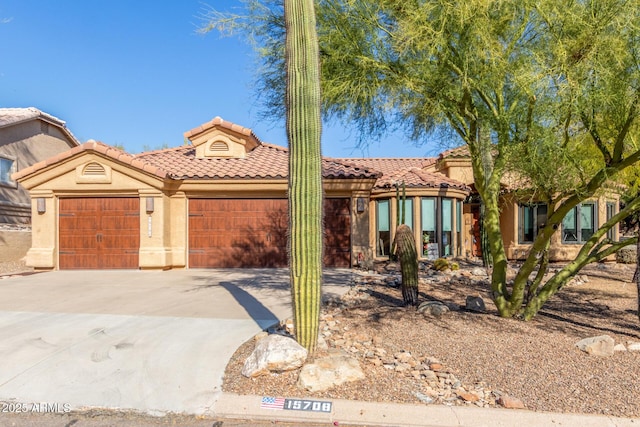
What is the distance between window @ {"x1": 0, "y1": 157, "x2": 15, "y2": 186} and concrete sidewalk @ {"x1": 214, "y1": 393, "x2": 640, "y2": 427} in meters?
17.7

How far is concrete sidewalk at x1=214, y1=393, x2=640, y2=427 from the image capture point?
371 centimetres

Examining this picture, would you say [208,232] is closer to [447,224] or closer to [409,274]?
[409,274]

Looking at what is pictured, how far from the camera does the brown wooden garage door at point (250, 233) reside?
45.5ft

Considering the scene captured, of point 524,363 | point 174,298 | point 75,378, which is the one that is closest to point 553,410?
point 524,363

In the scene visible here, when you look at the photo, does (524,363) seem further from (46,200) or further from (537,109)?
(46,200)

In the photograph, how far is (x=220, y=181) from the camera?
13.6 metres

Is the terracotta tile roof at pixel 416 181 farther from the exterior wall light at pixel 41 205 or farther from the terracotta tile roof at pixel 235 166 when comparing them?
the exterior wall light at pixel 41 205

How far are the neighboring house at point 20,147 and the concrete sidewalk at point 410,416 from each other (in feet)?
56.0

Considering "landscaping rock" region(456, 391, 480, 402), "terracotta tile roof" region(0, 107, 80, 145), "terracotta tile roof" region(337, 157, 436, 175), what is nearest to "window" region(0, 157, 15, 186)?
"terracotta tile roof" region(0, 107, 80, 145)

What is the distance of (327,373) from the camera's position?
4.47 m

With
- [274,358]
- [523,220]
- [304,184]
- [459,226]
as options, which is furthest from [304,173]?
[523,220]

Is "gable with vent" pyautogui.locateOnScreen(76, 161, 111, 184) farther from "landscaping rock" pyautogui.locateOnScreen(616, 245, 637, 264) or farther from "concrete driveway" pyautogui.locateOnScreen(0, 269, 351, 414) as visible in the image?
"landscaping rock" pyautogui.locateOnScreen(616, 245, 637, 264)

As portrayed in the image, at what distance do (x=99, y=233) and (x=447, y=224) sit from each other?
11764 millimetres

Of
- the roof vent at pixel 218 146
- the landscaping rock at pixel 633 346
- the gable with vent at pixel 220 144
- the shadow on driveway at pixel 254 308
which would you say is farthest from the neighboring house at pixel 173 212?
the landscaping rock at pixel 633 346
